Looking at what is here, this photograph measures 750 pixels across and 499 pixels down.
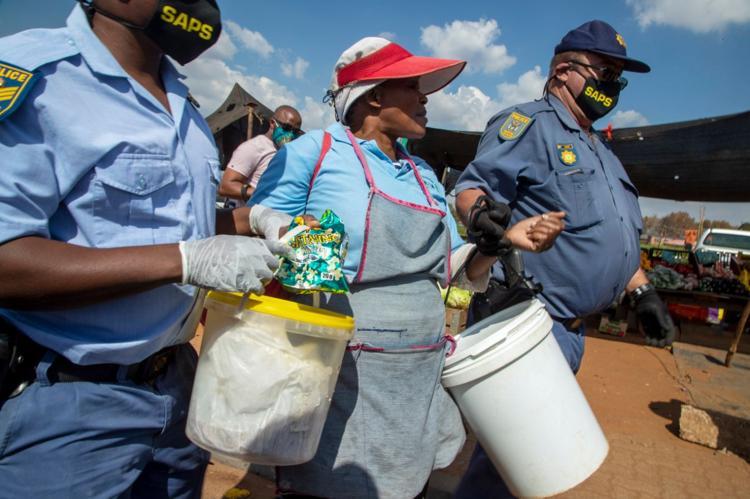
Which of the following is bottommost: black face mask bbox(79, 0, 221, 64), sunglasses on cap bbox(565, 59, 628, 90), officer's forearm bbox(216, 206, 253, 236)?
officer's forearm bbox(216, 206, 253, 236)

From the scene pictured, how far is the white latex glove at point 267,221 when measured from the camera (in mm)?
1402

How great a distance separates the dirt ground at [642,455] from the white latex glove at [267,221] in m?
1.95

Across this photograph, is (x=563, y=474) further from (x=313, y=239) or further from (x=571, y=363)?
(x=313, y=239)

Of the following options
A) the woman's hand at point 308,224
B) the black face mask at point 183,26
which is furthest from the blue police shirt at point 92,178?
the woman's hand at point 308,224

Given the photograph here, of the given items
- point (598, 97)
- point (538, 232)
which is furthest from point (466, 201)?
point (598, 97)

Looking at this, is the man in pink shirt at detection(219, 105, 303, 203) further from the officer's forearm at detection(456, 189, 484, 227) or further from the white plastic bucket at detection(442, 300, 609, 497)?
the white plastic bucket at detection(442, 300, 609, 497)

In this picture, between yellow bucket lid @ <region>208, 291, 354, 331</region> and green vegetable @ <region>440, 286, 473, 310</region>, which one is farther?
green vegetable @ <region>440, 286, 473, 310</region>

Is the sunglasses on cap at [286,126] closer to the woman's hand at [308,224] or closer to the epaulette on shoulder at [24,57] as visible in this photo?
the woman's hand at [308,224]

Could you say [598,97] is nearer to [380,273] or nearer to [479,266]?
[479,266]

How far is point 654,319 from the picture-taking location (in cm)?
238

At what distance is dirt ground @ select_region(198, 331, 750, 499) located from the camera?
3.00 m

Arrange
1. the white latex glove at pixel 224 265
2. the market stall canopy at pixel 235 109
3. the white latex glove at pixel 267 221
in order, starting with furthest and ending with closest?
1. the market stall canopy at pixel 235 109
2. the white latex glove at pixel 267 221
3. the white latex glove at pixel 224 265

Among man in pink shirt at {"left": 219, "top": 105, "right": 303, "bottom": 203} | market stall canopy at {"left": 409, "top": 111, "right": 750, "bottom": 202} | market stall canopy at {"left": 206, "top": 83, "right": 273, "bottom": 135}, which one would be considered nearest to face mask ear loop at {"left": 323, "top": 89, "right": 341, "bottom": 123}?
man in pink shirt at {"left": 219, "top": 105, "right": 303, "bottom": 203}

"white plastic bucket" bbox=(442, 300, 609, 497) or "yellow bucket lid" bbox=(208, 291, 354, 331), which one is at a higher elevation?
"yellow bucket lid" bbox=(208, 291, 354, 331)
